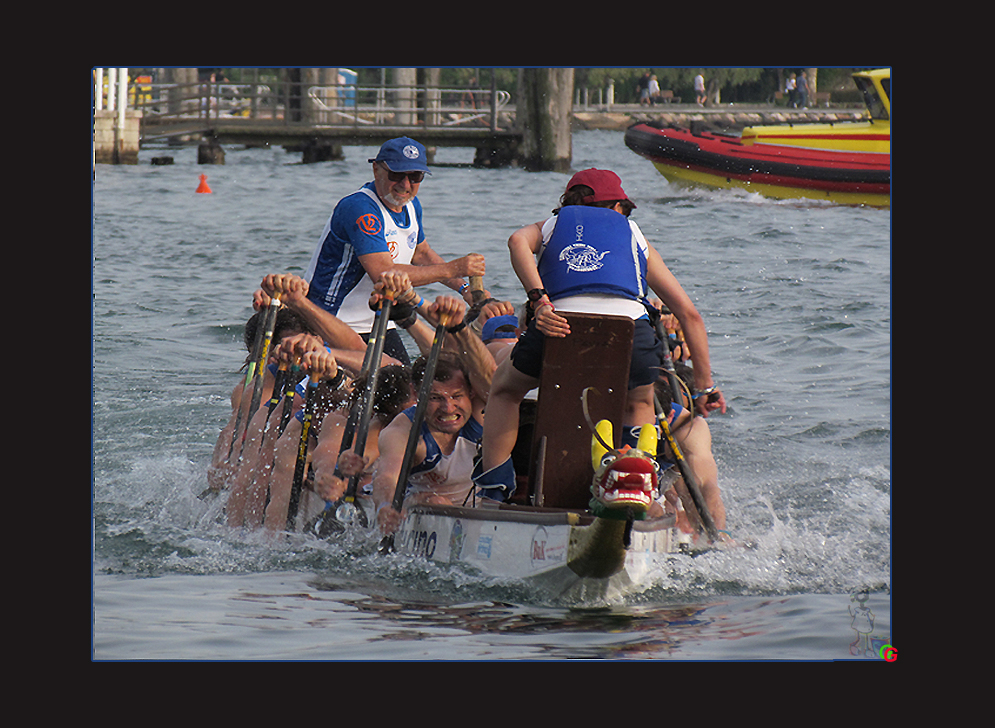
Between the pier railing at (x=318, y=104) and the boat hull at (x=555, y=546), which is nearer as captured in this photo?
the boat hull at (x=555, y=546)

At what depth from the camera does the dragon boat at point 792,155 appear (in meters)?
5.42

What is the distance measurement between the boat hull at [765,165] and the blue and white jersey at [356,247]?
1.37 m

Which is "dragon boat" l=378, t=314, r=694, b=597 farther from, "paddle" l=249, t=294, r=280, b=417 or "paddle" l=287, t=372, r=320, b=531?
"paddle" l=249, t=294, r=280, b=417

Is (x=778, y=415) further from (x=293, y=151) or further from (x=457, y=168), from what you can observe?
(x=293, y=151)

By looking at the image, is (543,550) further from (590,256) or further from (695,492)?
(590,256)

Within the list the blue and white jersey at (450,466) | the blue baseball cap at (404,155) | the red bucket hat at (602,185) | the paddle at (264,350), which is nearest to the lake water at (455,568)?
the blue baseball cap at (404,155)

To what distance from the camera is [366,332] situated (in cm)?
720

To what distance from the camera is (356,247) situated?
6914 mm

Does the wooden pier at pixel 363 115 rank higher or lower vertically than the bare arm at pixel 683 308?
higher

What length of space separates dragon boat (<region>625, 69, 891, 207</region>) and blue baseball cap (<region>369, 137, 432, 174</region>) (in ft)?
3.64

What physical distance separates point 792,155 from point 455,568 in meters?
2.91

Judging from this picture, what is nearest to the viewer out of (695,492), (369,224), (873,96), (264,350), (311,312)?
(873,96)

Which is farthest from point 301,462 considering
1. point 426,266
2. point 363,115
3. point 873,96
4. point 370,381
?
point 873,96

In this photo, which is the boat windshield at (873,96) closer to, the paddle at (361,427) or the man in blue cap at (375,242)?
the man in blue cap at (375,242)
